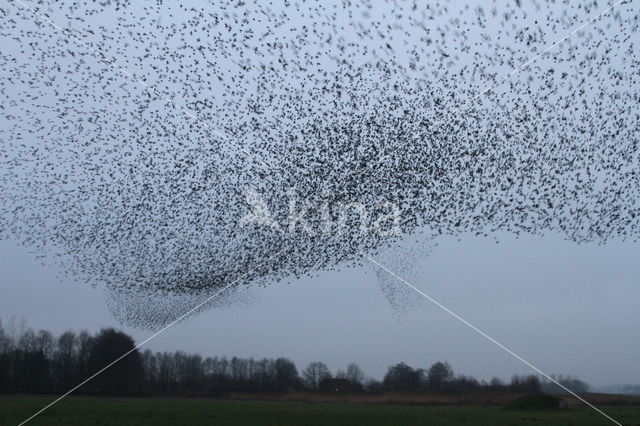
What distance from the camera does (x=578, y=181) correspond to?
27.2 m

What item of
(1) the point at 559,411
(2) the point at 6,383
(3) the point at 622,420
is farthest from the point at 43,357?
(3) the point at 622,420

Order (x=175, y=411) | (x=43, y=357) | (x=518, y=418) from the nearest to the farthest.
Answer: (x=518, y=418) → (x=175, y=411) → (x=43, y=357)

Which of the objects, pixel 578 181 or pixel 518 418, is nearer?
pixel 578 181

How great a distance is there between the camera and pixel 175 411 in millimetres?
49656

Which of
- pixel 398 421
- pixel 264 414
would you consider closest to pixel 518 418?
pixel 398 421

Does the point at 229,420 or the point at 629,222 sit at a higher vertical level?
the point at 629,222

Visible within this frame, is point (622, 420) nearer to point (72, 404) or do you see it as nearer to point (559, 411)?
point (559, 411)

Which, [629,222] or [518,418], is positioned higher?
[629,222]

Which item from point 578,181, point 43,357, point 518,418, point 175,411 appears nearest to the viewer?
point 578,181

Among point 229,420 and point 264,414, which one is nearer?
point 229,420

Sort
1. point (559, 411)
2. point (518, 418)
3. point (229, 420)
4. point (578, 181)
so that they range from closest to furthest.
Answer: point (578, 181) → point (229, 420) → point (518, 418) → point (559, 411)

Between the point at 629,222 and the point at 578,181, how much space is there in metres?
2.89

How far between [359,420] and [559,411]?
860 inches

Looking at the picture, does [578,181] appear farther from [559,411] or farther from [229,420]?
[559,411]
